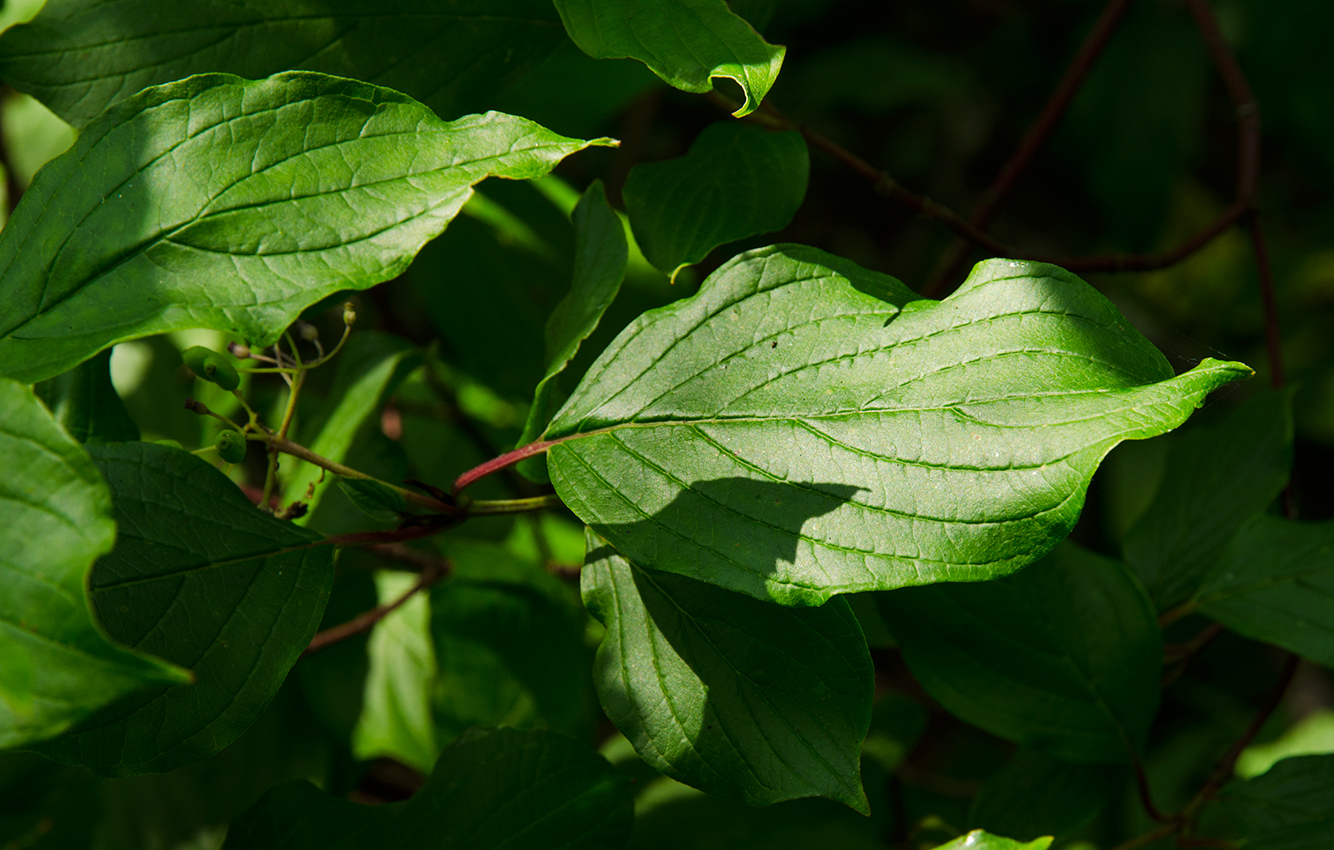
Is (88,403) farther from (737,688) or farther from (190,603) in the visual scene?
(737,688)

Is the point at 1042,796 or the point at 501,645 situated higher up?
the point at 1042,796

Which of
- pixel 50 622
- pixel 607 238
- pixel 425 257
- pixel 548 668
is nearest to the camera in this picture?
pixel 50 622

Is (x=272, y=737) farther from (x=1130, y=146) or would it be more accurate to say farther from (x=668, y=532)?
(x=1130, y=146)

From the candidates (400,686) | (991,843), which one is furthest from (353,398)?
(991,843)

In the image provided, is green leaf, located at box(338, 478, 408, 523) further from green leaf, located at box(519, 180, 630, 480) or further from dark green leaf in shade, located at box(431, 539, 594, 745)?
dark green leaf in shade, located at box(431, 539, 594, 745)

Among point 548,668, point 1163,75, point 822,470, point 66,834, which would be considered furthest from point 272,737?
point 1163,75

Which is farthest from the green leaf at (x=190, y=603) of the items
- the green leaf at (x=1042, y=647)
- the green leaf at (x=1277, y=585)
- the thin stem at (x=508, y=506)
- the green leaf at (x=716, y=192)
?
the green leaf at (x=1277, y=585)

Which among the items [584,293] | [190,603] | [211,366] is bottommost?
[190,603]
